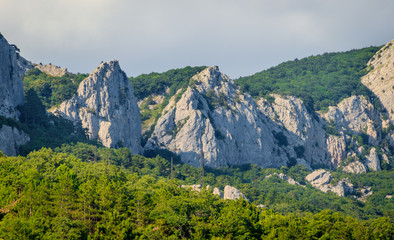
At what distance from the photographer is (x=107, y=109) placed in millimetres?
151000

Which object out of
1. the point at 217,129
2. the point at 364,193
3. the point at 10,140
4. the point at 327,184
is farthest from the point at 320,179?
the point at 10,140

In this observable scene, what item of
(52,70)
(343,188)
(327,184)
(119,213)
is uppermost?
(52,70)

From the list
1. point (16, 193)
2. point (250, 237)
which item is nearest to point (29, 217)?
point (16, 193)

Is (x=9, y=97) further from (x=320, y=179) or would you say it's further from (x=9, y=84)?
(x=320, y=179)

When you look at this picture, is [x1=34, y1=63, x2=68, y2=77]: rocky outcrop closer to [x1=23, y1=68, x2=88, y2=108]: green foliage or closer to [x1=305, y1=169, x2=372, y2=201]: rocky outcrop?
[x1=23, y1=68, x2=88, y2=108]: green foliage

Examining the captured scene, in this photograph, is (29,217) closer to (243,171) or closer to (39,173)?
(39,173)

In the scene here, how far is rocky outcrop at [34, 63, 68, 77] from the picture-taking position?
178 meters

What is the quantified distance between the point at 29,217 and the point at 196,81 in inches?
4978

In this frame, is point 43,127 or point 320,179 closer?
point 43,127

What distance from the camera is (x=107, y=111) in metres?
151

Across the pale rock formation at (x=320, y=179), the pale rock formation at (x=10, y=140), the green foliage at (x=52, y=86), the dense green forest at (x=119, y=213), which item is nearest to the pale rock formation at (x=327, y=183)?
the pale rock formation at (x=320, y=179)

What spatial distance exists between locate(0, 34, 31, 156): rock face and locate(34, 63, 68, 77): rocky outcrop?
43074mm

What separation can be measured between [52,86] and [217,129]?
166 ft

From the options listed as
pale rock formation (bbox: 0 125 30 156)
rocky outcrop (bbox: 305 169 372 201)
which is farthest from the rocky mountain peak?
pale rock formation (bbox: 0 125 30 156)
